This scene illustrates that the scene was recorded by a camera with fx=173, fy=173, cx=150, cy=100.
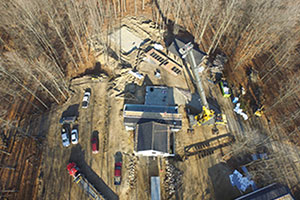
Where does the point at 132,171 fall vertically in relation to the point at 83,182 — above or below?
above

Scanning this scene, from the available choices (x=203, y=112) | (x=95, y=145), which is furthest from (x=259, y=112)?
(x=95, y=145)

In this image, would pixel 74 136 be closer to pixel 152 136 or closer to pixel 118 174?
pixel 118 174

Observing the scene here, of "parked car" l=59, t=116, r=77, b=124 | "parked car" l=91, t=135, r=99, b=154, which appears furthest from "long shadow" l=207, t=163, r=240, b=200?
"parked car" l=59, t=116, r=77, b=124

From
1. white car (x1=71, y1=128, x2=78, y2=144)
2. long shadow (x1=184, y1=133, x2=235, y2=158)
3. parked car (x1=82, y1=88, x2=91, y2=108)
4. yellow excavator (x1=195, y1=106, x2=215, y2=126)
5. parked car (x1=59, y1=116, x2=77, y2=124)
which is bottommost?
long shadow (x1=184, y1=133, x2=235, y2=158)

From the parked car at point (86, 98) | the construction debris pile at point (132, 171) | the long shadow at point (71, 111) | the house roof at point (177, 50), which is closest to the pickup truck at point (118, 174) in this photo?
the construction debris pile at point (132, 171)

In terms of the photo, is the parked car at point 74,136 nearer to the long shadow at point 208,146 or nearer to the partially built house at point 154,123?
the partially built house at point 154,123

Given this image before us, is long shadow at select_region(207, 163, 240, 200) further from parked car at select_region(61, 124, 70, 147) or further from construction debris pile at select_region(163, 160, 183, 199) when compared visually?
parked car at select_region(61, 124, 70, 147)

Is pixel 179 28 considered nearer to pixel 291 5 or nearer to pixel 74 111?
pixel 291 5

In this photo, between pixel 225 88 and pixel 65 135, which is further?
pixel 225 88
